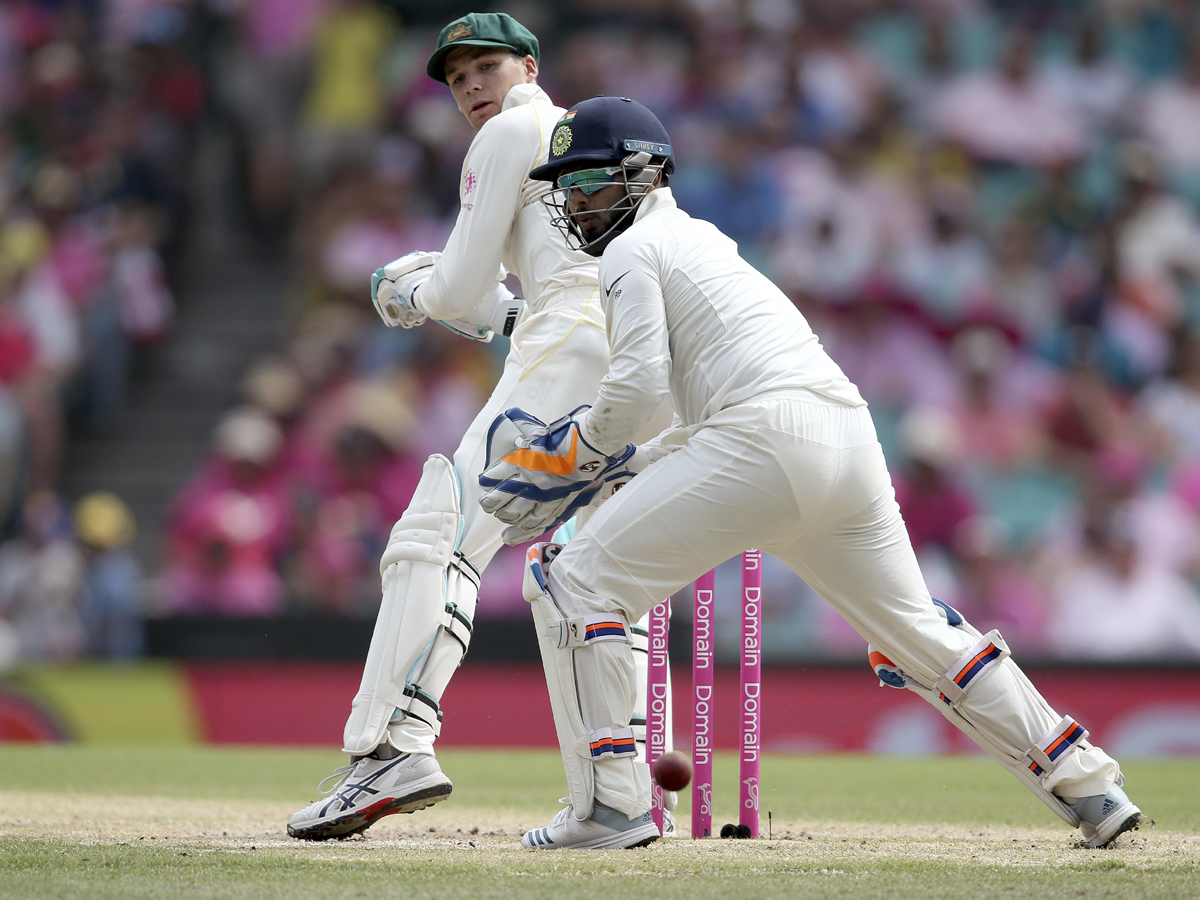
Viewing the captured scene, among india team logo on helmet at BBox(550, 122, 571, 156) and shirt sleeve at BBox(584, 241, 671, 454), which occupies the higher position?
india team logo on helmet at BBox(550, 122, 571, 156)

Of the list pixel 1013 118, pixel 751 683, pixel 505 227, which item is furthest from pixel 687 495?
pixel 1013 118

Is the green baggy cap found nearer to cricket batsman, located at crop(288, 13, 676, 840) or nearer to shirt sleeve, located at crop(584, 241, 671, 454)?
cricket batsman, located at crop(288, 13, 676, 840)

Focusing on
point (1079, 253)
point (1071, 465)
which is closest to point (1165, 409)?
point (1071, 465)

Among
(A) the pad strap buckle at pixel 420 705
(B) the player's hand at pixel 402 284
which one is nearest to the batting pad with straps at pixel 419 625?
(A) the pad strap buckle at pixel 420 705

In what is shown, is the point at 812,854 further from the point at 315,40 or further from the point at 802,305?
the point at 315,40

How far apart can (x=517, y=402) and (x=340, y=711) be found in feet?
15.1

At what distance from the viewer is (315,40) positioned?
1243 cm

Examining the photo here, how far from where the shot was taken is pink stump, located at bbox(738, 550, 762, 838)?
4.17 meters

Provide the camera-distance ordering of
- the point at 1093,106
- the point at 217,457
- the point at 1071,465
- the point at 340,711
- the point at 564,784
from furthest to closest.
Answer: the point at 1093,106
the point at 217,457
the point at 1071,465
the point at 340,711
the point at 564,784

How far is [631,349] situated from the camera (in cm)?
367

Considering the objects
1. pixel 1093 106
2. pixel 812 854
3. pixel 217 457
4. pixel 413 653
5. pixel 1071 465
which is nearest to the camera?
pixel 812 854

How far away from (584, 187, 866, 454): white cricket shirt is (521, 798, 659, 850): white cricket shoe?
35.2 inches

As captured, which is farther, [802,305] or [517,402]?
[802,305]

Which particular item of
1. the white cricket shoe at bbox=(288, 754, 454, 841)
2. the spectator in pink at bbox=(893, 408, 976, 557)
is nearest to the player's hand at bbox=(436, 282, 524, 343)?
the white cricket shoe at bbox=(288, 754, 454, 841)
